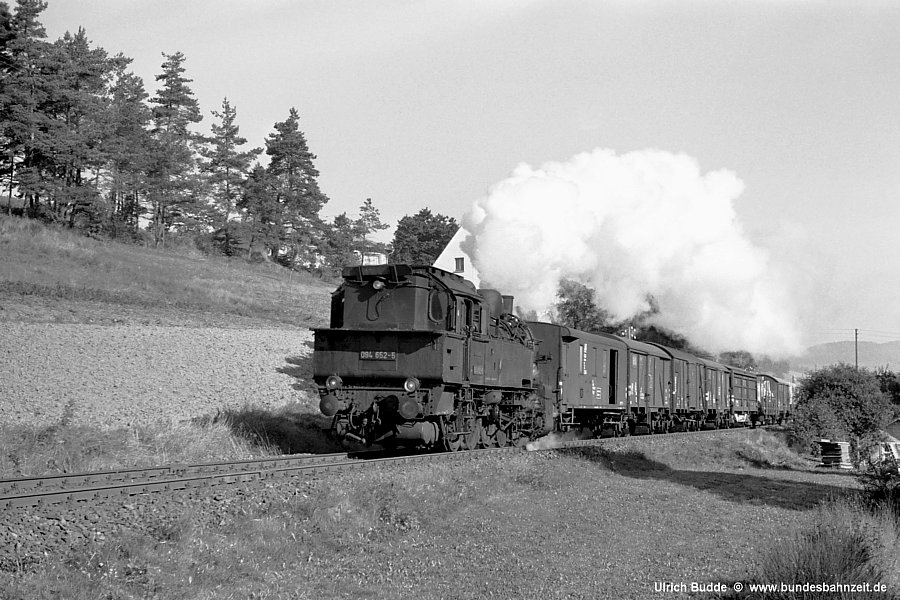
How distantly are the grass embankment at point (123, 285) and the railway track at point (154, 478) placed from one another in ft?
61.3

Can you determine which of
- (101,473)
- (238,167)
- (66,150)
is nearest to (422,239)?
(238,167)

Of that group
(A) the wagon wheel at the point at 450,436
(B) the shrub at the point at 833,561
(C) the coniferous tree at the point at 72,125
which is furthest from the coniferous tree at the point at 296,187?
(B) the shrub at the point at 833,561

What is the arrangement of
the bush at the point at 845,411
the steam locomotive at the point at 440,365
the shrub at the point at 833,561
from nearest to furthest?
the shrub at the point at 833,561
the steam locomotive at the point at 440,365
the bush at the point at 845,411

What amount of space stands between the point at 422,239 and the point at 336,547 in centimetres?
9587

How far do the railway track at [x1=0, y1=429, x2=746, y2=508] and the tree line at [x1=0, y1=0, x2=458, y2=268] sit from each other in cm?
4118

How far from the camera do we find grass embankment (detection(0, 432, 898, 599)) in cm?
812

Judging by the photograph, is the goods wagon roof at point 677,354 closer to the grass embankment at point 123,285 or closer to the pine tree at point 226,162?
the grass embankment at point 123,285

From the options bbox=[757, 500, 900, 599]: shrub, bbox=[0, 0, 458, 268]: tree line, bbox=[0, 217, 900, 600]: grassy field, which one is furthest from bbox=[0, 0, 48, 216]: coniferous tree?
bbox=[757, 500, 900, 599]: shrub

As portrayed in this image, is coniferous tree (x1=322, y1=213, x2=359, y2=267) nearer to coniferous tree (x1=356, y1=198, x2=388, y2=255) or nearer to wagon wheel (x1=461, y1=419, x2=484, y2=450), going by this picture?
coniferous tree (x1=356, y1=198, x2=388, y2=255)

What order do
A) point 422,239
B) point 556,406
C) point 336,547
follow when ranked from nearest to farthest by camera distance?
point 336,547 → point 556,406 → point 422,239

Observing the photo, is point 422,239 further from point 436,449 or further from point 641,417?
point 436,449

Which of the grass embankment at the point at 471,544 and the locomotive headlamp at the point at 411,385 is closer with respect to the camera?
the grass embankment at the point at 471,544

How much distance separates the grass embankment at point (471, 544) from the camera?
8.12 m

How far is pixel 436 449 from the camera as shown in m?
18.9
